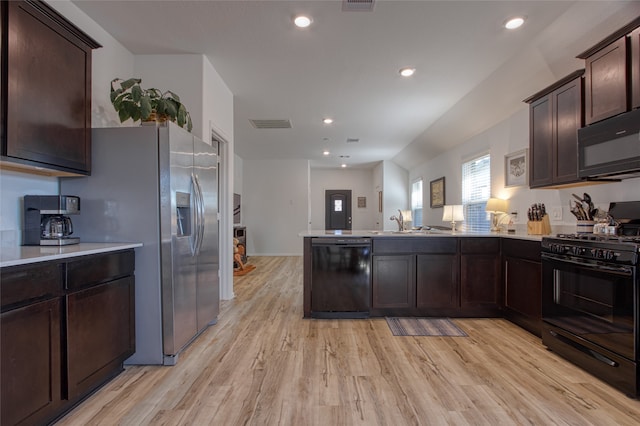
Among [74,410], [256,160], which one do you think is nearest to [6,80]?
[74,410]

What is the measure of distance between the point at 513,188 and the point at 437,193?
275 cm

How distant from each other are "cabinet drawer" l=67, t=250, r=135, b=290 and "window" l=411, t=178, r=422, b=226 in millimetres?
7108

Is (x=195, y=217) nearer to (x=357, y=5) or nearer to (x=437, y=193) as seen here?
(x=357, y=5)

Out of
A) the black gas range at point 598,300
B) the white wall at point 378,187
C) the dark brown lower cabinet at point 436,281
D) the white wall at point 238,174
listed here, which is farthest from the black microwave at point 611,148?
the white wall at point 238,174

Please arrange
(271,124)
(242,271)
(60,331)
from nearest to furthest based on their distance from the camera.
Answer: (60,331), (271,124), (242,271)

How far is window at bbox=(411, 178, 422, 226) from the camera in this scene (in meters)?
8.19

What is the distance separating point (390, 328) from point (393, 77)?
107 inches

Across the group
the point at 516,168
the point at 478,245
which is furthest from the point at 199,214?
the point at 516,168

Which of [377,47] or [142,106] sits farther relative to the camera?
[377,47]

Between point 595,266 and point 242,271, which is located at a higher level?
point 595,266

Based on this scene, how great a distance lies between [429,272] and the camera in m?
3.38

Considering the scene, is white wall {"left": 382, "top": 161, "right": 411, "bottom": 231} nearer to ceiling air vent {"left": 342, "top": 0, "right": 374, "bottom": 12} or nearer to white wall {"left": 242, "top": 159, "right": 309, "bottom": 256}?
white wall {"left": 242, "top": 159, "right": 309, "bottom": 256}

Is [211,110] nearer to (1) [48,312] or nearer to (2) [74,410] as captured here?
(1) [48,312]

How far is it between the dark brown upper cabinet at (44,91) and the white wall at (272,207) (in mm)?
6514
